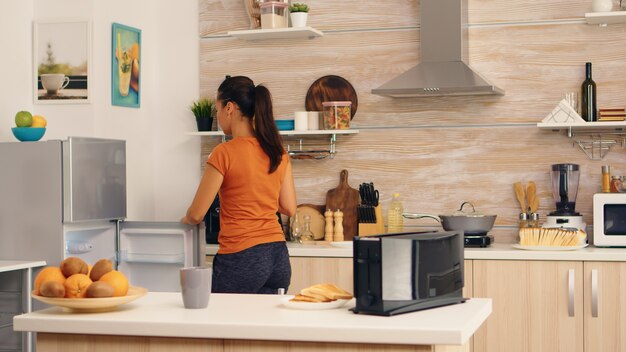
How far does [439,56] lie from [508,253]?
3.52ft

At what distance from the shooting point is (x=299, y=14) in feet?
16.4

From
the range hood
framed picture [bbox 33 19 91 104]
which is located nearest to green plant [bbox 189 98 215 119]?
framed picture [bbox 33 19 91 104]

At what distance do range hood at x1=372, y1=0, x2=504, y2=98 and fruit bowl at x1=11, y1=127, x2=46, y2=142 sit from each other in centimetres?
164

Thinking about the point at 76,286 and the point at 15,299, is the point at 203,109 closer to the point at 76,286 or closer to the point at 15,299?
the point at 15,299

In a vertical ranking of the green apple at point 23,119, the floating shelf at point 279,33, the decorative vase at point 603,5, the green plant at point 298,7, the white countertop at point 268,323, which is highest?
the green plant at point 298,7

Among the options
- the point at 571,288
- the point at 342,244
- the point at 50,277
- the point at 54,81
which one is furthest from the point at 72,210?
the point at 571,288

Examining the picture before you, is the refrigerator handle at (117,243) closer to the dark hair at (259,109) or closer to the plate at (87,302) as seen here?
the dark hair at (259,109)

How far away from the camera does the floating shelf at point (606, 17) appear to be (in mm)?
4500

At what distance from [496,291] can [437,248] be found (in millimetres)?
2030

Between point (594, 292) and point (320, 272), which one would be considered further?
point (320, 272)

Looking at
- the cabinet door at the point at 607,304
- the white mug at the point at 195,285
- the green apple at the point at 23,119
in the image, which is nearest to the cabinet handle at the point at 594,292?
the cabinet door at the point at 607,304

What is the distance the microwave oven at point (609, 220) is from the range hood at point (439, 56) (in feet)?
2.45

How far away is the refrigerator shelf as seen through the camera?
181 inches

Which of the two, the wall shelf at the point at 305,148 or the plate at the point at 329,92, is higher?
the plate at the point at 329,92
